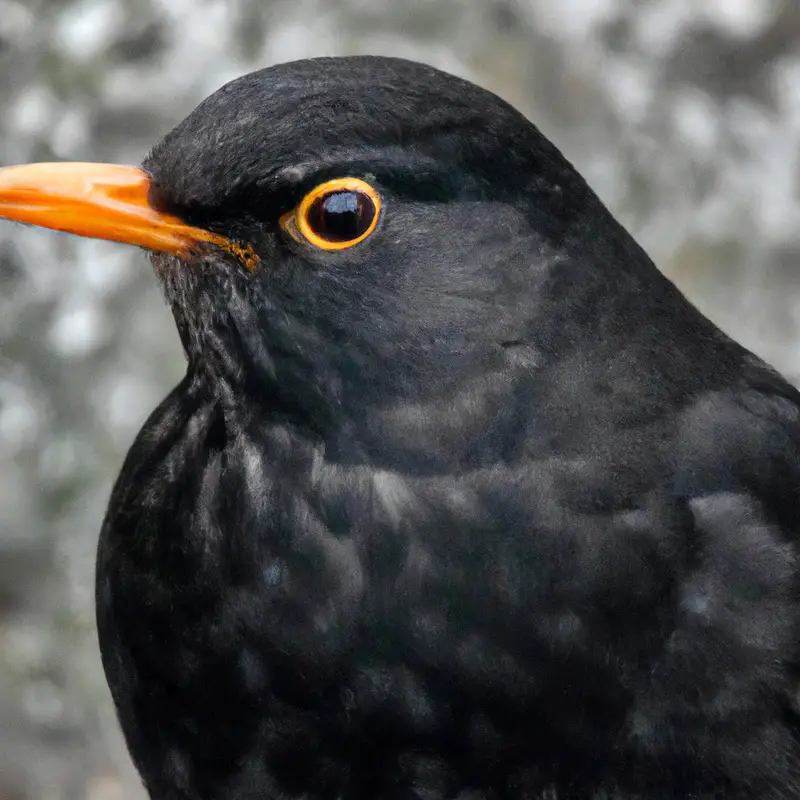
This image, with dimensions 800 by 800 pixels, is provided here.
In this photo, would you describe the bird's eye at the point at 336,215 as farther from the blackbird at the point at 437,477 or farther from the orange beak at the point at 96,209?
the orange beak at the point at 96,209

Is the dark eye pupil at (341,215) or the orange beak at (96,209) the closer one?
the dark eye pupil at (341,215)

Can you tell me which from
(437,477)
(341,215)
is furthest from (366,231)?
(437,477)

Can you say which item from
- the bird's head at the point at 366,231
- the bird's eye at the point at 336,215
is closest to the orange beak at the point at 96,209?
the bird's head at the point at 366,231

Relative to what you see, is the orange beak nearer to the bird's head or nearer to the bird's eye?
the bird's head

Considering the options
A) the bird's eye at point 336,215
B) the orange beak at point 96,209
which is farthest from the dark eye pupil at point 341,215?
the orange beak at point 96,209

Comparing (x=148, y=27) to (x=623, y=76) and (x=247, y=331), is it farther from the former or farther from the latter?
(x=247, y=331)

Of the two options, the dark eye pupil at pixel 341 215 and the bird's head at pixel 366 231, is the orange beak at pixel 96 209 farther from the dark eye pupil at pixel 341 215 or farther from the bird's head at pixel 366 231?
the dark eye pupil at pixel 341 215

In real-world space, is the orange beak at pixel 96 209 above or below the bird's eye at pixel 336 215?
above

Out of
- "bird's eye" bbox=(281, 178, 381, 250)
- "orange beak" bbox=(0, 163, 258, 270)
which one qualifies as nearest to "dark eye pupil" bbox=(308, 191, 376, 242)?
"bird's eye" bbox=(281, 178, 381, 250)
